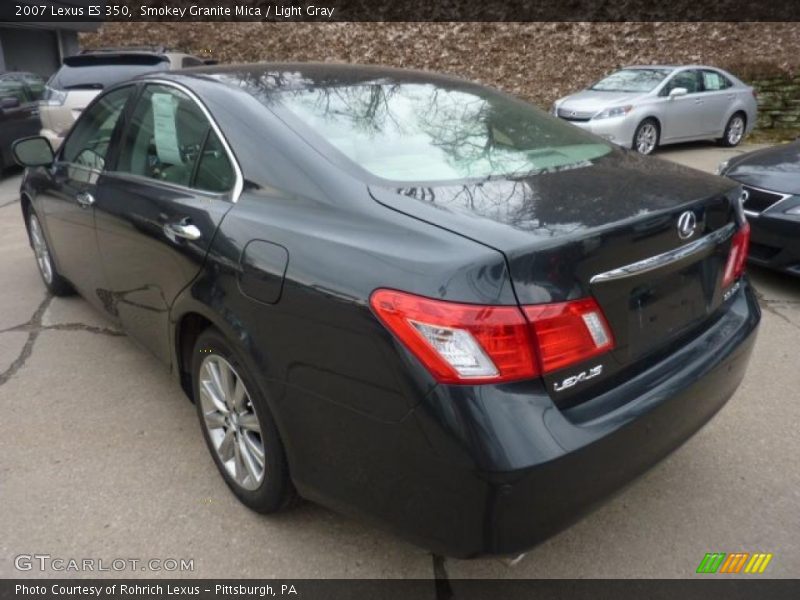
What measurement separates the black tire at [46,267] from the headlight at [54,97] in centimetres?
475

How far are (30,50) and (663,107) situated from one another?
19.6 meters

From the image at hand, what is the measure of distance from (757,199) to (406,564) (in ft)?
12.5

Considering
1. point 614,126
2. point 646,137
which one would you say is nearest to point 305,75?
point 614,126

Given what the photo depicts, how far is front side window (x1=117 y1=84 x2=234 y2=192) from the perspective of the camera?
2.48 metres

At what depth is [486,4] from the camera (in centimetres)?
1700

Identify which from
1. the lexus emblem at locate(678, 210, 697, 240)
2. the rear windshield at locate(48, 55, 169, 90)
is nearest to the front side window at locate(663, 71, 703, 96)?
the rear windshield at locate(48, 55, 169, 90)

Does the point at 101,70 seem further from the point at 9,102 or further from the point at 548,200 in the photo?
the point at 548,200

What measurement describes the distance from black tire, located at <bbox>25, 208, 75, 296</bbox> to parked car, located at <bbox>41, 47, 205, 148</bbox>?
4526 millimetres

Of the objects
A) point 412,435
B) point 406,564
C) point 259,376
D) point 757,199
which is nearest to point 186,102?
point 259,376

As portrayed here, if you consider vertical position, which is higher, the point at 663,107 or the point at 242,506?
the point at 663,107

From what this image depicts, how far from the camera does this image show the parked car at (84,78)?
863cm

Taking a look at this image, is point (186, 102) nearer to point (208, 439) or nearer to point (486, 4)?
point (208, 439)

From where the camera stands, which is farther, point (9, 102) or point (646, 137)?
point (646, 137)

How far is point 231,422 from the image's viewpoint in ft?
8.17
